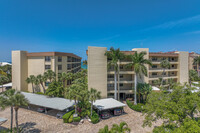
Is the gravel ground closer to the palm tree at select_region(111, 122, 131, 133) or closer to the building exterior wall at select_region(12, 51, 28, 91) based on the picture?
the palm tree at select_region(111, 122, 131, 133)

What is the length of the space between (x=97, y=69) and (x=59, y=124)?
56.7 feet

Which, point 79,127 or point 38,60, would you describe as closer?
point 79,127

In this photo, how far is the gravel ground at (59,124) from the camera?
824 inches

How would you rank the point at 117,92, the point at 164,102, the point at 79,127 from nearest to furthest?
the point at 164,102
the point at 79,127
the point at 117,92

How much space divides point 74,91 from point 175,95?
1869 centimetres

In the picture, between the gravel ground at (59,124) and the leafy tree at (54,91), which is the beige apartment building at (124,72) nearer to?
the leafy tree at (54,91)

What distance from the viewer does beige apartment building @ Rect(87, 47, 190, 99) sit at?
3288cm

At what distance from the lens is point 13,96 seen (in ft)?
55.6

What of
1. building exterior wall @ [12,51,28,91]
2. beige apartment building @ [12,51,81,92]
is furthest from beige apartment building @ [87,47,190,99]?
building exterior wall @ [12,51,28,91]

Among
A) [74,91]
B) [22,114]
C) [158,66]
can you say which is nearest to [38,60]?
[22,114]

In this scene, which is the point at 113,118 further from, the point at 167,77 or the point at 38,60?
the point at 38,60

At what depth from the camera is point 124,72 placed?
34844 mm

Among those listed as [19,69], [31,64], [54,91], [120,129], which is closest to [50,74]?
[54,91]

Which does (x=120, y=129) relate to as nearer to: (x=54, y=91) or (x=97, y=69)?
(x=97, y=69)
